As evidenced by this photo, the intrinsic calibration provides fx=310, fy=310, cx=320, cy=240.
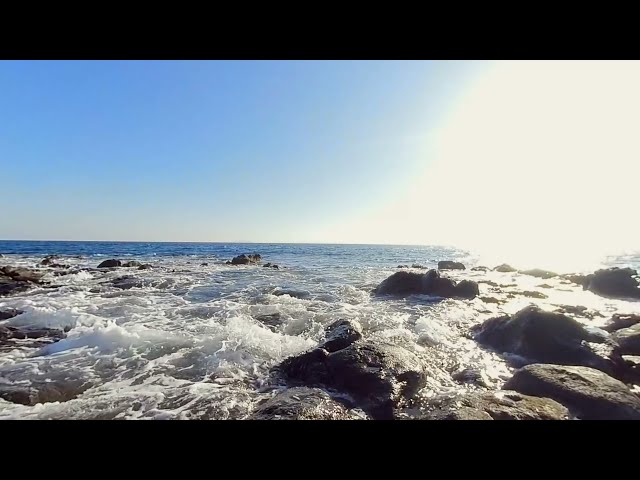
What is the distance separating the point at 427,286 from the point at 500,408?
16018 millimetres

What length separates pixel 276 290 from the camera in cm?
2030

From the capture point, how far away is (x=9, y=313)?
505 inches

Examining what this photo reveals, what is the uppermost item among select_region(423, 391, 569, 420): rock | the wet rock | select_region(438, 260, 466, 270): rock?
select_region(423, 391, 569, 420): rock

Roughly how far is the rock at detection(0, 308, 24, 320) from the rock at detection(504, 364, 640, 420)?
17669 mm

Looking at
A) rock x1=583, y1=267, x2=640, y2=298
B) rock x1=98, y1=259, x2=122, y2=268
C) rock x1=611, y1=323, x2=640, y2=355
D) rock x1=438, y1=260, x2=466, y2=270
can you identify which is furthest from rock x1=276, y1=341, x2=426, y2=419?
rock x1=438, y1=260, x2=466, y2=270

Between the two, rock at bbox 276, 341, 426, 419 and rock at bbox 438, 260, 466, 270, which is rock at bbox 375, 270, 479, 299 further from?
rock at bbox 438, 260, 466, 270

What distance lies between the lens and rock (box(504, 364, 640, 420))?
558cm

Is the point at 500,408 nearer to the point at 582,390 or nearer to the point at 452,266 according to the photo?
the point at 582,390

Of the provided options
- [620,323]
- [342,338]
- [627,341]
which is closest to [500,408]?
[342,338]
